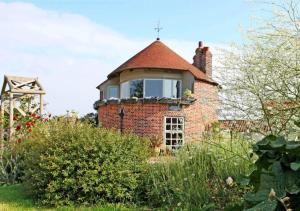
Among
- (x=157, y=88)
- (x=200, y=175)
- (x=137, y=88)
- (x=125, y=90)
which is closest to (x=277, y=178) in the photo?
(x=200, y=175)

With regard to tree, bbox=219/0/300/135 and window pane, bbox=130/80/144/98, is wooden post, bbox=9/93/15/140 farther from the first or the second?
tree, bbox=219/0/300/135

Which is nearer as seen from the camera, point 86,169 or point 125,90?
point 86,169

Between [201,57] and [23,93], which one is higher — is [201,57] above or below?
above

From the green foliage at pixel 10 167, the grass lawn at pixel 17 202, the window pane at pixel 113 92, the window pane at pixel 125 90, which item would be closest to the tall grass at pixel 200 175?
the grass lawn at pixel 17 202

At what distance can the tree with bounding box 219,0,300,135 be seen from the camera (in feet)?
13.9

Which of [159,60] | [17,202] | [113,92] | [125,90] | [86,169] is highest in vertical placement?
[159,60]

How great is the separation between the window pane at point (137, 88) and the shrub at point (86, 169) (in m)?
17.2

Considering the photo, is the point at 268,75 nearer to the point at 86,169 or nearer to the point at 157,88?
the point at 86,169

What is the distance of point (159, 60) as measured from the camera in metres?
25.1

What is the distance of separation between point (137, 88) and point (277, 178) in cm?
2372

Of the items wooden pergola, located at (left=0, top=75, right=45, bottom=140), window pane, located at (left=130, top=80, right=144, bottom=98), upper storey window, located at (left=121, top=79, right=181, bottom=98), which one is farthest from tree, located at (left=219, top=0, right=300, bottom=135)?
window pane, located at (left=130, top=80, right=144, bottom=98)

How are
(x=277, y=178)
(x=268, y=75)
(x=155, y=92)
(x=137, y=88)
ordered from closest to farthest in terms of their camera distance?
(x=277, y=178), (x=268, y=75), (x=155, y=92), (x=137, y=88)

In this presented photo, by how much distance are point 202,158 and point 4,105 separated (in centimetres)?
1382

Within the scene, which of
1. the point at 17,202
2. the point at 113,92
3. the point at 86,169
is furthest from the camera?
the point at 113,92
